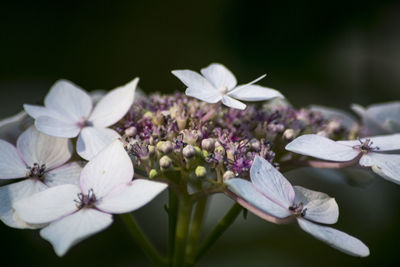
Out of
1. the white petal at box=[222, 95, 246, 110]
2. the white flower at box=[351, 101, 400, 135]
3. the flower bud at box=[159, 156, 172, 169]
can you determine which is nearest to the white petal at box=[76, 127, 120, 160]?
the flower bud at box=[159, 156, 172, 169]

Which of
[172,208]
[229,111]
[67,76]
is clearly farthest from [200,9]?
[172,208]

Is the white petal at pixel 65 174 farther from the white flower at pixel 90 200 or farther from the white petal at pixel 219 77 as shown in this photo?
the white petal at pixel 219 77

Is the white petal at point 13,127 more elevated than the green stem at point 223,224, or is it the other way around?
the white petal at point 13,127

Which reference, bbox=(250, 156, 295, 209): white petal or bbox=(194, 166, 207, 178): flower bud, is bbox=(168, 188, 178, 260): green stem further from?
bbox=(250, 156, 295, 209): white petal

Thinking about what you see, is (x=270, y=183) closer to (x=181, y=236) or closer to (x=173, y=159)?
(x=173, y=159)

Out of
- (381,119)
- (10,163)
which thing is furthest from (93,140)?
(381,119)

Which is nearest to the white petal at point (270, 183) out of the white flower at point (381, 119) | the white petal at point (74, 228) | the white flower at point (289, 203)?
the white flower at point (289, 203)
